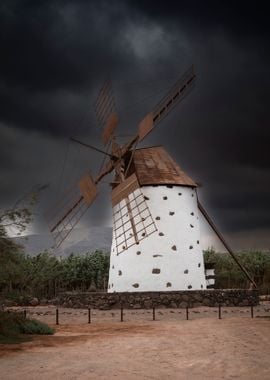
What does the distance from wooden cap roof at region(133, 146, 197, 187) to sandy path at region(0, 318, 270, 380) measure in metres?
8.84

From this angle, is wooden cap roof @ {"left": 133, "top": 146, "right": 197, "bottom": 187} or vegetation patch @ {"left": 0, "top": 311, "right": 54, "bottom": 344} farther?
wooden cap roof @ {"left": 133, "top": 146, "right": 197, "bottom": 187}

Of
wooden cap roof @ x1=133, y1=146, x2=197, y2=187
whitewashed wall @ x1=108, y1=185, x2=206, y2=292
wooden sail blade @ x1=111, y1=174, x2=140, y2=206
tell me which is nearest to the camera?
wooden sail blade @ x1=111, y1=174, x2=140, y2=206

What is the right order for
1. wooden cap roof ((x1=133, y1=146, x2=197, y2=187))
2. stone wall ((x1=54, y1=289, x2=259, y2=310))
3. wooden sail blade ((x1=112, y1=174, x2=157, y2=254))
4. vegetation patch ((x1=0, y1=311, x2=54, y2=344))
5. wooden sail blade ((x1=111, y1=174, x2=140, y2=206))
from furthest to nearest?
wooden cap roof ((x1=133, y1=146, x2=197, y2=187)) → wooden sail blade ((x1=112, y1=174, x2=157, y2=254)) → wooden sail blade ((x1=111, y1=174, x2=140, y2=206)) → stone wall ((x1=54, y1=289, x2=259, y2=310)) → vegetation patch ((x1=0, y1=311, x2=54, y2=344))

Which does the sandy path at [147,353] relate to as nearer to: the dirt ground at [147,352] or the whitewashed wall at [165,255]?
the dirt ground at [147,352]

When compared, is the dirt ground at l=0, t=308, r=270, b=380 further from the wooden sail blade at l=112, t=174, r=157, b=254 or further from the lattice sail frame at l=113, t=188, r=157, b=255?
the lattice sail frame at l=113, t=188, r=157, b=255

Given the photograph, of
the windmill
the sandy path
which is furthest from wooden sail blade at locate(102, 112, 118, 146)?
the sandy path

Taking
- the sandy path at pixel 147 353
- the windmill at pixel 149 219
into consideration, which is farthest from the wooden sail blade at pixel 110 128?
the sandy path at pixel 147 353

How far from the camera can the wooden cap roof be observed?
77.5 feet

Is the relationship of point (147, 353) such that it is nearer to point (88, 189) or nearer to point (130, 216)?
point (130, 216)

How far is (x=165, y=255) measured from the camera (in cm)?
2273

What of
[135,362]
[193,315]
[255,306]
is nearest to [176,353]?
[135,362]

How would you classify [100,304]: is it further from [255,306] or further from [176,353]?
[176,353]

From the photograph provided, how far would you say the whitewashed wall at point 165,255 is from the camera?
22.6m

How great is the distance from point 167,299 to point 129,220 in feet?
11.6
